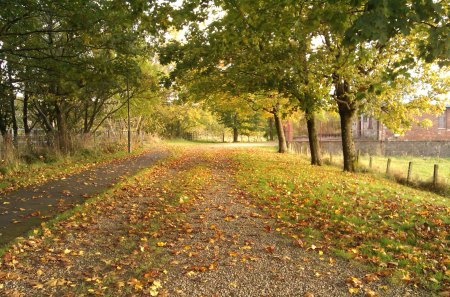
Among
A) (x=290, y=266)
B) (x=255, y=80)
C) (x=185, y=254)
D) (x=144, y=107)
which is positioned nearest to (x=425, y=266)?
(x=290, y=266)

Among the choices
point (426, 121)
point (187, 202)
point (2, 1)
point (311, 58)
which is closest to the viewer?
point (187, 202)

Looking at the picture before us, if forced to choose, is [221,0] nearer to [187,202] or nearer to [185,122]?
[187,202]

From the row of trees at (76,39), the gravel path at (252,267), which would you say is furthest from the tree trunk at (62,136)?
the gravel path at (252,267)

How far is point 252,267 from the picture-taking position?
537cm

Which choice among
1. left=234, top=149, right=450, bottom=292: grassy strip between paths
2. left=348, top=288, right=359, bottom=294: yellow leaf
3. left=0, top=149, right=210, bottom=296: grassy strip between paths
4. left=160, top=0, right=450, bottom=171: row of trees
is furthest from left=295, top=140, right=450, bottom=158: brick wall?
left=348, top=288, right=359, bottom=294: yellow leaf

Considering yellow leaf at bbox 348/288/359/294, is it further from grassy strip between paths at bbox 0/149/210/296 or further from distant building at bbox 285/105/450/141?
distant building at bbox 285/105/450/141

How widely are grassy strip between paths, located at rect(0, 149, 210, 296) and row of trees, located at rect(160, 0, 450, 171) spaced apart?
4.23 metres

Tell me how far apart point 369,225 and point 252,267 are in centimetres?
332

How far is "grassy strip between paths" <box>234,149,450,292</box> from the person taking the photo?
547cm

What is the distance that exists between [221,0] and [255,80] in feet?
22.6

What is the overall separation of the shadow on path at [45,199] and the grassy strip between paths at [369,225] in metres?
4.79

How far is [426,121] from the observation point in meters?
17.6

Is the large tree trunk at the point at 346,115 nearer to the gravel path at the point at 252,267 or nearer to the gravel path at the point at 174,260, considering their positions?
the gravel path at the point at 174,260

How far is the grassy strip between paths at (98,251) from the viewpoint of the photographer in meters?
4.73
